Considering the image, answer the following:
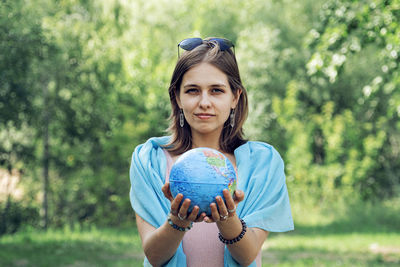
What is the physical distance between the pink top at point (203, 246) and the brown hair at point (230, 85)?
0.53m

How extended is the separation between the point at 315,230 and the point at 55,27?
8.81 meters

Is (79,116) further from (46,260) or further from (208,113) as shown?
(208,113)

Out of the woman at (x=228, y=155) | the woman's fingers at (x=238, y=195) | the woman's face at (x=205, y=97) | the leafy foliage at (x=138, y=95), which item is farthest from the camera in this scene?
the leafy foliage at (x=138, y=95)

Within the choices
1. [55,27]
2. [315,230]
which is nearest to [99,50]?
[55,27]

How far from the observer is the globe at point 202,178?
2.56 metres

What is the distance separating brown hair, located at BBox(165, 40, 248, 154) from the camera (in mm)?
3059

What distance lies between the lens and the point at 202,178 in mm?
2643

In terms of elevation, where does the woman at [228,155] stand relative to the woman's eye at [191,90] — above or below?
below

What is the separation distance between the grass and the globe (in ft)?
24.3

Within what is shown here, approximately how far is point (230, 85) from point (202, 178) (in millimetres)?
743

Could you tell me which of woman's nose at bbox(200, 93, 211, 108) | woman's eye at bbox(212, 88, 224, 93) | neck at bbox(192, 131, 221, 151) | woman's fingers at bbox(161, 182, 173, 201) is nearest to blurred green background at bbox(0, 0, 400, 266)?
neck at bbox(192, 131, 221, 151)

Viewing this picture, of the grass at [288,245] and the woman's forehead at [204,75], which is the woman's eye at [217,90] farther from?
the grass at [288,245]

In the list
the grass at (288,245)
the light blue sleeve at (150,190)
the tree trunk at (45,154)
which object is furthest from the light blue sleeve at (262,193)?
the tree trunk at (45,154)

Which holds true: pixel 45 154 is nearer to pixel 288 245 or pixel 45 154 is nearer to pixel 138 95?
pixel 138 95
